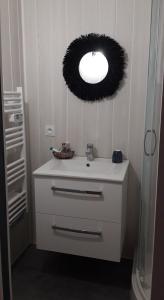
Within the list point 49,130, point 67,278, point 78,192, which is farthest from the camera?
point 49,130

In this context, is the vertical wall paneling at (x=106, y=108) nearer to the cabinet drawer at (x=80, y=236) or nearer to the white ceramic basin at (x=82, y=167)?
the white ceramic basin at (x=82, y=167)

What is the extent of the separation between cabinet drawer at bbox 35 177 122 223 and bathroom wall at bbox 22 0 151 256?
0.52 m

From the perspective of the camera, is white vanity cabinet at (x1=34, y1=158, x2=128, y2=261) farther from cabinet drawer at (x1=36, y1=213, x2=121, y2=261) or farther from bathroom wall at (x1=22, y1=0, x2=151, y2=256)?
bathroom wall at (x1=22, y1=0, x2=151, y2=256)

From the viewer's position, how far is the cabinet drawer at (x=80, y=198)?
1.86m

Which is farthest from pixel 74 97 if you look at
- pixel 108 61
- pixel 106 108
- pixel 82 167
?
pixel 82 167


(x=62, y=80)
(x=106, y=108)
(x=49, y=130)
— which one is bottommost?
(x=49, y=130)

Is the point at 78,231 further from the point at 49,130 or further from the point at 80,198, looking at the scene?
the point at 49,130

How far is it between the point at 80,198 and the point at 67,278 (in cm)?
72

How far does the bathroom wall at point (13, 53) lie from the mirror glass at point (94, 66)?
52 centimetres

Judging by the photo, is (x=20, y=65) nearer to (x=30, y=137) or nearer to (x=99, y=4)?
(x=30, y=137)

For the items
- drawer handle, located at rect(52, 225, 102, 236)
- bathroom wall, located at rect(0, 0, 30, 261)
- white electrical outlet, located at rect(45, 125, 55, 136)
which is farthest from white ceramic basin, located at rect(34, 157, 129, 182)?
bathroom wall, located at rect(0, 0, 30, 261)

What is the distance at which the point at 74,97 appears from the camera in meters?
2.33

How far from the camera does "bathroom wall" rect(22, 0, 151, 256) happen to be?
6.97 feet

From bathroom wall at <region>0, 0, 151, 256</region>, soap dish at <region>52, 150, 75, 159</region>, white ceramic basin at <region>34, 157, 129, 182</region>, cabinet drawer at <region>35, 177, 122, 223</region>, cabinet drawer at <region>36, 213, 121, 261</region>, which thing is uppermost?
bathroom wall at <region>0, 0, 151, 256</region>
